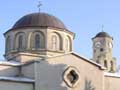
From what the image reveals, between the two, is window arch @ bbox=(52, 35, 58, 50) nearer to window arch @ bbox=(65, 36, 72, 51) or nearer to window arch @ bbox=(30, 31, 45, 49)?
window arch @ bbox=(30, 31, 45, 49)

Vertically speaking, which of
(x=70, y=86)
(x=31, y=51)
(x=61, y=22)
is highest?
(x=61, y=22)

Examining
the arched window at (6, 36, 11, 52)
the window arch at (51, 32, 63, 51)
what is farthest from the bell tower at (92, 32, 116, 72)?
the arched window at (6, 36, 11, 52)

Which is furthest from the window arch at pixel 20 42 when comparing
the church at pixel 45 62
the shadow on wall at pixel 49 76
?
the shadow on wall at pixel 49 76

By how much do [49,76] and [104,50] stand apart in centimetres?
1408

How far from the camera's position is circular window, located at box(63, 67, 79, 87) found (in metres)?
29.0

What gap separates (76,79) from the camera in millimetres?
29469

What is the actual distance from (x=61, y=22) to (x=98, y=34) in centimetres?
864

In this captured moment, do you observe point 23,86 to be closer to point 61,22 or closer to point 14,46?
point 14,46

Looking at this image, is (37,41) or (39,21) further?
(39,21)

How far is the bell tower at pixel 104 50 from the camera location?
41875 millimetres

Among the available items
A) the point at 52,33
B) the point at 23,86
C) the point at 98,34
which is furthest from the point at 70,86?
the point at 98,34

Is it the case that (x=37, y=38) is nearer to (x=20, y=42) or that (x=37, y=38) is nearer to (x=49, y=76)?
(x=20, y=42)

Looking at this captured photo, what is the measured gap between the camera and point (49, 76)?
94.3 ft

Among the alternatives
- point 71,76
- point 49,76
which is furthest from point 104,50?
point 49,76
